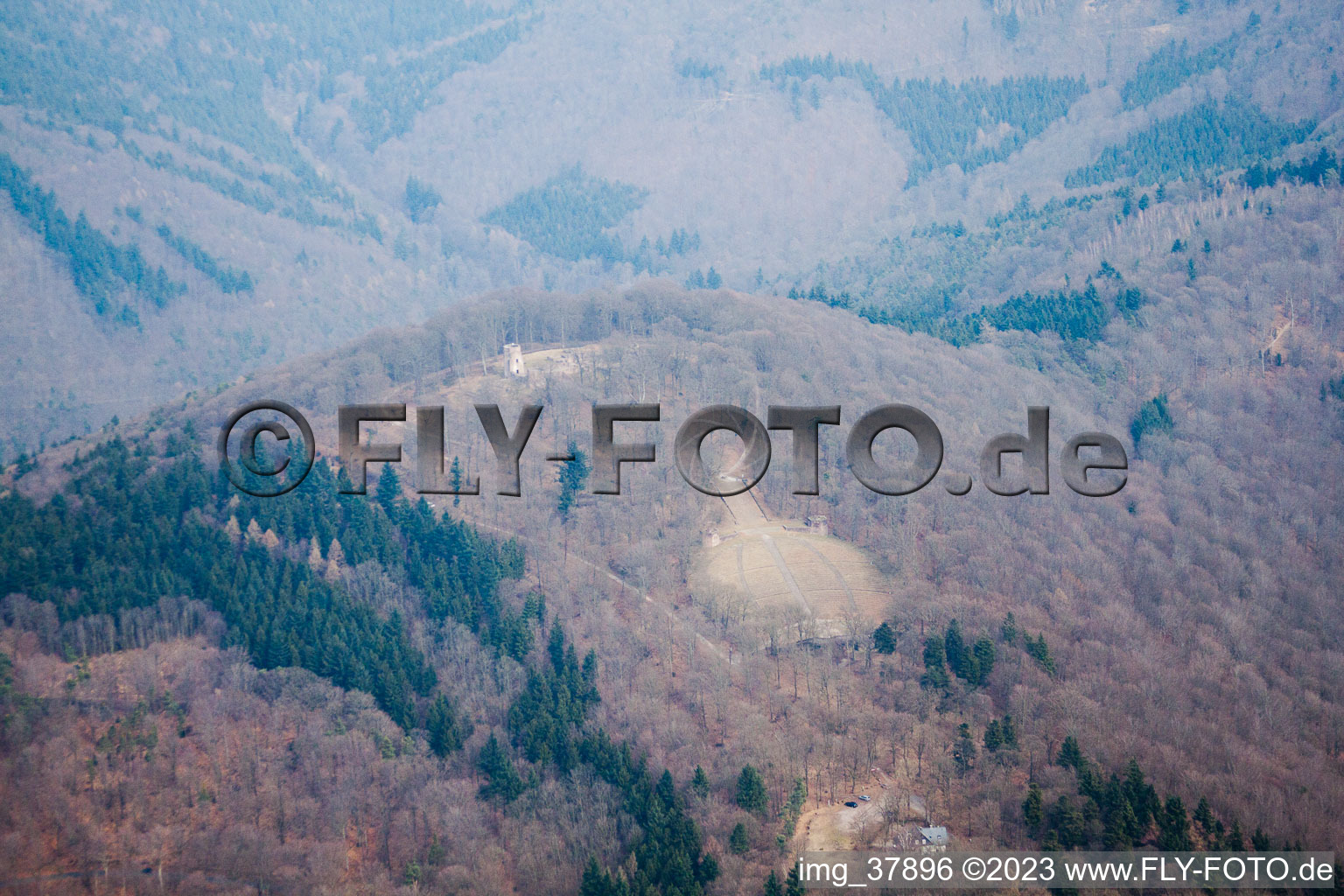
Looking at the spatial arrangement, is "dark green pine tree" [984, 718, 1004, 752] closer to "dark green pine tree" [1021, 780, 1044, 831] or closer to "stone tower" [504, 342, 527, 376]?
"dark green pine tree" [1021, 780, 1044, 831]

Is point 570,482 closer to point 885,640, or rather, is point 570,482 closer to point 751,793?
point 885,640

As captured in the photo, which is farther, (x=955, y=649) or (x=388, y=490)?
(x=388, y=490)

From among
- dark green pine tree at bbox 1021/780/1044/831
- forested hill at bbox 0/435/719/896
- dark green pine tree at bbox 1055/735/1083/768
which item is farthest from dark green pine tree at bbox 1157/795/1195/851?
forested hill at bbox 0/435/719/896

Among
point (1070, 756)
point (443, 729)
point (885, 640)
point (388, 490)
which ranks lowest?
point (1070, 756)

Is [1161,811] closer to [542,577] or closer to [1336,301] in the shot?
[542,577]

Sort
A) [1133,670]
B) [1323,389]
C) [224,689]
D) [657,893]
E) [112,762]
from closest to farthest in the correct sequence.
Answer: [657,893] < [112,762] < [224,689] < [1133,670] < [1323,389]

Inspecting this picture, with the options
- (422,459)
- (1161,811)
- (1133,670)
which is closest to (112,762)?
(422,459)

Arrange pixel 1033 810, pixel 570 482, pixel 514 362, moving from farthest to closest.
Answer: pixel 514 362 < pixel 570 482 < pixel 1033 810

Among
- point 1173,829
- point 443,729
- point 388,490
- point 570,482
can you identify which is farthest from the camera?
point 570,482

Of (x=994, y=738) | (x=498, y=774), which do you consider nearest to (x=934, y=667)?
(x=994, y=738)
